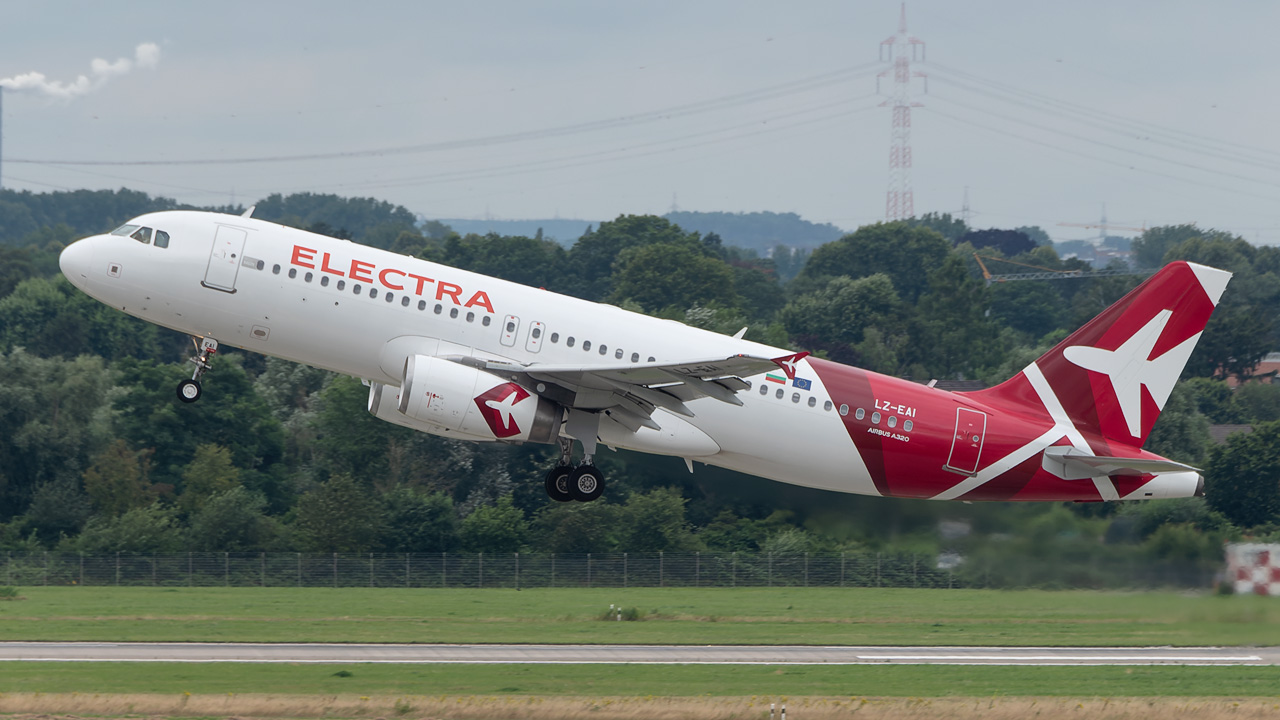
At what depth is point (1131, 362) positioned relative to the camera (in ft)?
124

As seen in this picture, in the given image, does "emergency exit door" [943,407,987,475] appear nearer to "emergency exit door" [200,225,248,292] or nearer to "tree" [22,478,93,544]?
"emergency exit door" [200,225,248,292]

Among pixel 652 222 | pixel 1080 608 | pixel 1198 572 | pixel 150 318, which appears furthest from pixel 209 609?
pixel 652 222

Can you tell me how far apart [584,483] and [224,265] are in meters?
9.96

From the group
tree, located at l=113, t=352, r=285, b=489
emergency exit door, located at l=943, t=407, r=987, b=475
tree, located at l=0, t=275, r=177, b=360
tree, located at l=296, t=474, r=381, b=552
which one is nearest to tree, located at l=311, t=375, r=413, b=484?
tree, located at l=113, t=352, r=285, b=489

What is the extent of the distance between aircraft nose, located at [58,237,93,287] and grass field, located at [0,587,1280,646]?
12896mm

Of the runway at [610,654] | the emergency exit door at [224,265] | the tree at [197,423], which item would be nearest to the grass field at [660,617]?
the runway at [610,654]

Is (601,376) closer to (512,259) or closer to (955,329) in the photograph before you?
(955,329)

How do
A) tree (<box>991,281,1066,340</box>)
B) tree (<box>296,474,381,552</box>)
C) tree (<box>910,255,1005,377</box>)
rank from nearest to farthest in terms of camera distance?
1. tree (<box>296,474,381,552</box>)
2. tree (<box>910,255,1005,377</box>)
3. tree (<box>991,281,1066,340</box>)

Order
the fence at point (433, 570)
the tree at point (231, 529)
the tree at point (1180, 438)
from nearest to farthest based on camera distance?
1. the fence at point (433, 570)
2. the tree at point (231, 529)
3. the tree at point (1180, 438)

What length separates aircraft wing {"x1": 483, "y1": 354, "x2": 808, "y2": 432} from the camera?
31.7 meters

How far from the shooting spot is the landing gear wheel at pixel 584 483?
35219mm

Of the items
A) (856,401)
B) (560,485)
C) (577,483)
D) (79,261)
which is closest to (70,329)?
(79,261)

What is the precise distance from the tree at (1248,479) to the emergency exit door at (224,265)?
38.0 metres

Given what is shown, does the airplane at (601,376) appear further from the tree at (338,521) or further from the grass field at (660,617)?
the tree at (338,521)
